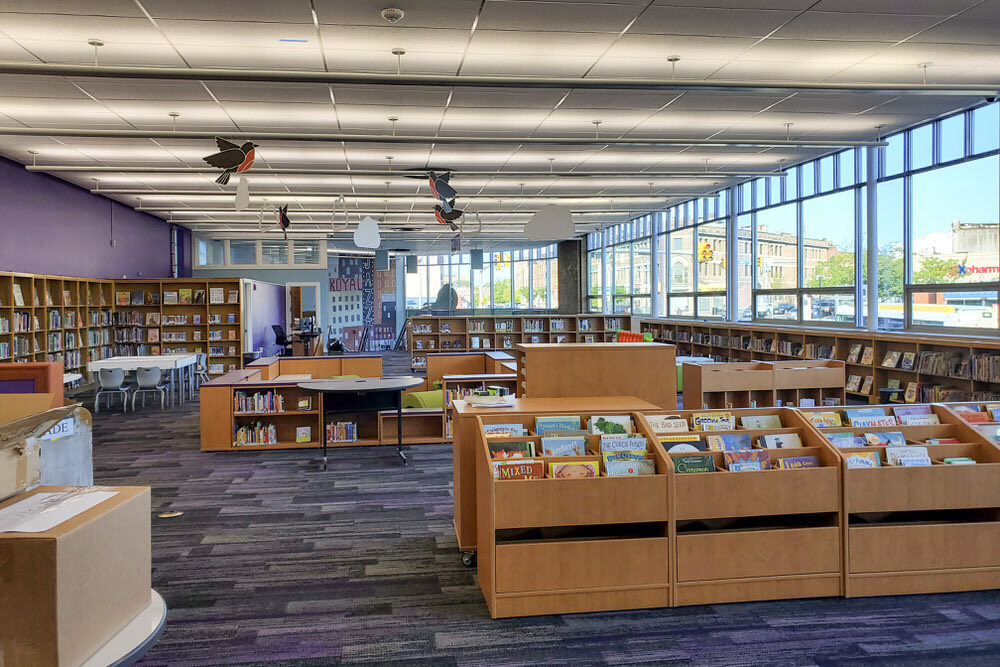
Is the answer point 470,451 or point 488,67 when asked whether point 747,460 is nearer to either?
point 470,451

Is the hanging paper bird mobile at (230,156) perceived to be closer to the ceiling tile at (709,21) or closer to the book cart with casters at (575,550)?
the ceiling tile at (709,21)

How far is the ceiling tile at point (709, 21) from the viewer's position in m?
5.68

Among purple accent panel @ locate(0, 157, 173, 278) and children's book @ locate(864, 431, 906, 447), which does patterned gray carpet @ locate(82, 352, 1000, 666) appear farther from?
purple accent panel @ locate(0, 157, 173, 278)

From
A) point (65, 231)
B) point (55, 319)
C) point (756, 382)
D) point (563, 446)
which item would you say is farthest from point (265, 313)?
point (563, 446)

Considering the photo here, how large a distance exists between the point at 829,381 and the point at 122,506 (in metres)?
8.32

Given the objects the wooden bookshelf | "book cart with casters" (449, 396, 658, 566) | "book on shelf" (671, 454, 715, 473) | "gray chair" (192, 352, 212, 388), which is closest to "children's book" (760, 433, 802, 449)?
"book on shelf" (671, 454, 715, 473)

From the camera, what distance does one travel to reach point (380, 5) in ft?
17.8

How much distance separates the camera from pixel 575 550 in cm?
355

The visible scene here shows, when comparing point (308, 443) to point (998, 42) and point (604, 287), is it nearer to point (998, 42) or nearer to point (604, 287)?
point (998, 42)

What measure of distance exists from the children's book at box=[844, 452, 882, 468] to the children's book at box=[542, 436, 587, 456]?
4.89 feet

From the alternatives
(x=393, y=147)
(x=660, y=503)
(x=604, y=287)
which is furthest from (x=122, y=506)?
(x=604, y=287)

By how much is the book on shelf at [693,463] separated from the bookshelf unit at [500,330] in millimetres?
12674

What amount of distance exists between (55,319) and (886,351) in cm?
Result: 1387

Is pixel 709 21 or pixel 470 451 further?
pixel 709 21
